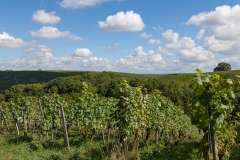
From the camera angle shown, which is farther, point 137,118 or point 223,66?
point 223,66

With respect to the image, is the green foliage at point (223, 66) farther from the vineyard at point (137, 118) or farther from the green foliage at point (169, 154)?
the green foliage at point (169, 154)

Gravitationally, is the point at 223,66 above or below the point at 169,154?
above

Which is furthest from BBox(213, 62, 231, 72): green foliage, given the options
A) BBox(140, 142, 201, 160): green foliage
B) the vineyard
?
BBox(140, 142, 201, 160): green foliage

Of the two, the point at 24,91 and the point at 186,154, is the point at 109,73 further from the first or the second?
the point at 186,154

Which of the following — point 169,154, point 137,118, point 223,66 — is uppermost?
point 223,66

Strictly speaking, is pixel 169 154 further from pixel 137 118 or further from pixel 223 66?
pixel 223 66

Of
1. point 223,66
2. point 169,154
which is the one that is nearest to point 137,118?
point 169,154

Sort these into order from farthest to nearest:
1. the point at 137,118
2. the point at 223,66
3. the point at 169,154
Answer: the point at 223,66 < the point at 169,154 < the point at 137,118

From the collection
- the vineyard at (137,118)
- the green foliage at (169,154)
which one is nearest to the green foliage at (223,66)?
the vineyard at (137,118)

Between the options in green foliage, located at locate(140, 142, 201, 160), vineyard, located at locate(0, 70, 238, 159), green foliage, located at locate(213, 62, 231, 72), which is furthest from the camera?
green foliage, located at locate(213, 62, 231, 72)

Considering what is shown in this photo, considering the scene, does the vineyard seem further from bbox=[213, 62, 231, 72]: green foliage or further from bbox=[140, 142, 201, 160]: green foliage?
bbox=[213, 62, 231, 72]: green foliage

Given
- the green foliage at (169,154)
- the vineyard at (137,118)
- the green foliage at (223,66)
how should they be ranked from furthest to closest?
the green foliage at (223,66), the green foliage at (169,154), the vineyard at (137,118)

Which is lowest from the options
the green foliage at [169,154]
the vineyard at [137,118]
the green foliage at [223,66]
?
the green foliage at [169,154]

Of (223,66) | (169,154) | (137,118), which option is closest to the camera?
(137,118)
